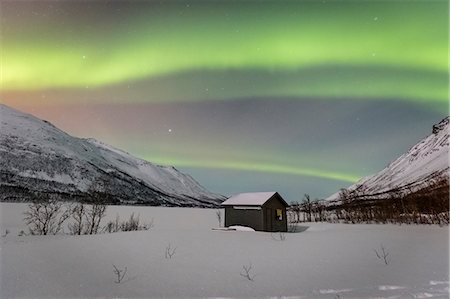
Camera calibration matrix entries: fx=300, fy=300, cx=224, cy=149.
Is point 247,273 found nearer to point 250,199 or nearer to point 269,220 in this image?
point 269,220

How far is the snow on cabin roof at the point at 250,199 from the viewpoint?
27.6 meters

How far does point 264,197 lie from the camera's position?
93.0 ft

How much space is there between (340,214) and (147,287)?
44.2 m

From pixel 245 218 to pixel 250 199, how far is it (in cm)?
205

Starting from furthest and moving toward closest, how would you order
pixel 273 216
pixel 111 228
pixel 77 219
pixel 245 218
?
1. pixel 273 216
2. pixel 245 218
3. pixel 111 228
4. pixel 77 219

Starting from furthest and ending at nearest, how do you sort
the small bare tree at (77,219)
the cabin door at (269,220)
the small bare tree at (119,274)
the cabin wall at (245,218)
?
1. the cabin door at (269,220)
2. the cabin wall at (245,218)
3. the small bare tree at (77,219)
4. the small bare tree at (119,274)

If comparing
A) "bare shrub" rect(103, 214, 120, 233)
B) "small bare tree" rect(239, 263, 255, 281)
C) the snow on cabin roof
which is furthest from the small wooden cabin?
"small bare tree" rect(239, 263, 255, 281)

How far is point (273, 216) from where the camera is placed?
2830 centimetres

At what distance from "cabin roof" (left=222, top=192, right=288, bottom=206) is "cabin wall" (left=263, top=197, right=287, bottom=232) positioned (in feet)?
1.54

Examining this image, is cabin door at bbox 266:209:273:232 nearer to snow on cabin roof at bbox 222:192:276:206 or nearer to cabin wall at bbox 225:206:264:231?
cabin wall at bbox 225:206:264:231

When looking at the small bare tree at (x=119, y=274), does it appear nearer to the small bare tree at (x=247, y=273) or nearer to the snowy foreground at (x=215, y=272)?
the snowy foreground at (x=215, y=272)

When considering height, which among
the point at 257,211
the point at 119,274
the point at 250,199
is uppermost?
the point at 250,199

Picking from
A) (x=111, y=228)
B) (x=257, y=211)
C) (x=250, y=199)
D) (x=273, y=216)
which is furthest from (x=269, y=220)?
(x=111, y=228)

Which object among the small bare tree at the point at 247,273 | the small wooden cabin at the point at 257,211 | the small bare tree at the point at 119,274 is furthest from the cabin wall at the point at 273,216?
the small bare tree at the point at 119,274
